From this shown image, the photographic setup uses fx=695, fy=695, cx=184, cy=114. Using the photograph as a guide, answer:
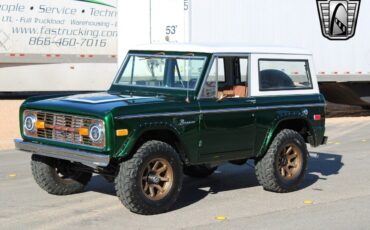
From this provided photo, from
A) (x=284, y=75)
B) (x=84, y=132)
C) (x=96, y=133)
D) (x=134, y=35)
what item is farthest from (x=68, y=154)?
(x=134, y=35)

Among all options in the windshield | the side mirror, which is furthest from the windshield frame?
the side mirror

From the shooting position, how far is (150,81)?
8.40 meters

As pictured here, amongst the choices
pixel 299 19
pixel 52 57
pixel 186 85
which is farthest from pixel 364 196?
pixel 52 57

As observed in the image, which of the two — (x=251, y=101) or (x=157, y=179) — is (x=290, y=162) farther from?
(x=157, y=179)

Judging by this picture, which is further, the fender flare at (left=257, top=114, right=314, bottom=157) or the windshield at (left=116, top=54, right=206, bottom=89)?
the fender flare at (left=257, top=114, right=314, bottom=157)

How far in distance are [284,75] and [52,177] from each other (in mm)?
3187

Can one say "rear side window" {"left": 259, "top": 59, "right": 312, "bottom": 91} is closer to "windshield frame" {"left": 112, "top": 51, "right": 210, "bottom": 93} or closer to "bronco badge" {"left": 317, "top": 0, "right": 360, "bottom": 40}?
"windshield frame" {"left": 112, "top": 51, "right": 210, "bottom": 93}

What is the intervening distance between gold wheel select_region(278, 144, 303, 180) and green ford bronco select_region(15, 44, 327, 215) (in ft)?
0.04

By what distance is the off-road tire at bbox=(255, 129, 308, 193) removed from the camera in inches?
335

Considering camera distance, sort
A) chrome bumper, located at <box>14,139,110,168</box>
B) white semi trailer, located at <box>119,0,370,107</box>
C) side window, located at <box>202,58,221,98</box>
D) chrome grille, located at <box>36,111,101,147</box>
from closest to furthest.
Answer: chrome bumper, located at <box>14,139,110,168</box> < chrome grille, located at <box>36,111,101,147</box> < side window, located at <box>202,58,221,98</box> < white semi trailer, located at <box>119,0,370,107</box>

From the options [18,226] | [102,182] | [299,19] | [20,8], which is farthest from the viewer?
[20,8]

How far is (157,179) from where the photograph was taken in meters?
7.41

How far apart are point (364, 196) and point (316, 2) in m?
11.2

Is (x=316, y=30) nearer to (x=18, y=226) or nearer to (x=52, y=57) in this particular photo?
(x=52, y=57)
